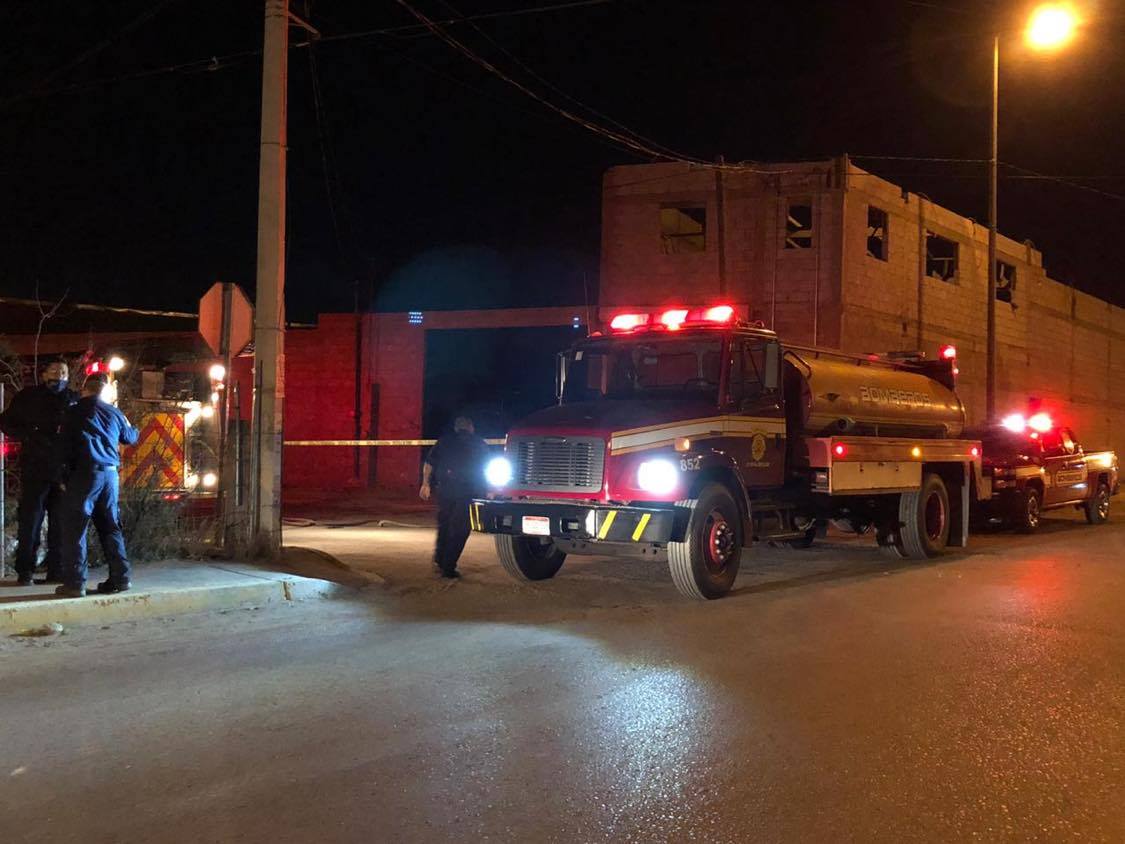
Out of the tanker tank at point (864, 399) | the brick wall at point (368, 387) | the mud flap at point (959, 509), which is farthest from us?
the brick wall at point (368, 387)

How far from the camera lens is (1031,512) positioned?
15.8m

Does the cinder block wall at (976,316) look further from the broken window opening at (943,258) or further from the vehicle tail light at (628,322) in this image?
the vehicle tail light at (628,322)

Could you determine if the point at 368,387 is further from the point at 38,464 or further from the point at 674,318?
the point at 38,464

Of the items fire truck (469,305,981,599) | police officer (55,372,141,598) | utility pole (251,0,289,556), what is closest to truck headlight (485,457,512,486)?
fire truck (469,305,981,599)

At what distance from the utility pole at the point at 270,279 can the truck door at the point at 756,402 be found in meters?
4.58

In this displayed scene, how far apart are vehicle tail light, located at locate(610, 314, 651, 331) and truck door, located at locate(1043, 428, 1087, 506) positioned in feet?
30.1

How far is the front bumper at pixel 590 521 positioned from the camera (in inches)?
337

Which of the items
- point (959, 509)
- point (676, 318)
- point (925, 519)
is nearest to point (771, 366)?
point (676, 318)

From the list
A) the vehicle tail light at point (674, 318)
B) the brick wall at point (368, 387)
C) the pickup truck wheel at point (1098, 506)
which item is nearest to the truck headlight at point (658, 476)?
the vehicle tail light at point (674, 318)

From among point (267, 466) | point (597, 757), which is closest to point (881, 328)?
point (267, 466)

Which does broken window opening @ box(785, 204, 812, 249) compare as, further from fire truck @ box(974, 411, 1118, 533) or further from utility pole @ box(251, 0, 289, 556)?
utility pole @ box(251, 0, 289, 556)

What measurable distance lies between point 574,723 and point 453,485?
5094mm

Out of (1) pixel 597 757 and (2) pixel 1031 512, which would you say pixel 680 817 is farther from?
(2) pixel 1031 512

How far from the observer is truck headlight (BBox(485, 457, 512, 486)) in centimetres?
962
